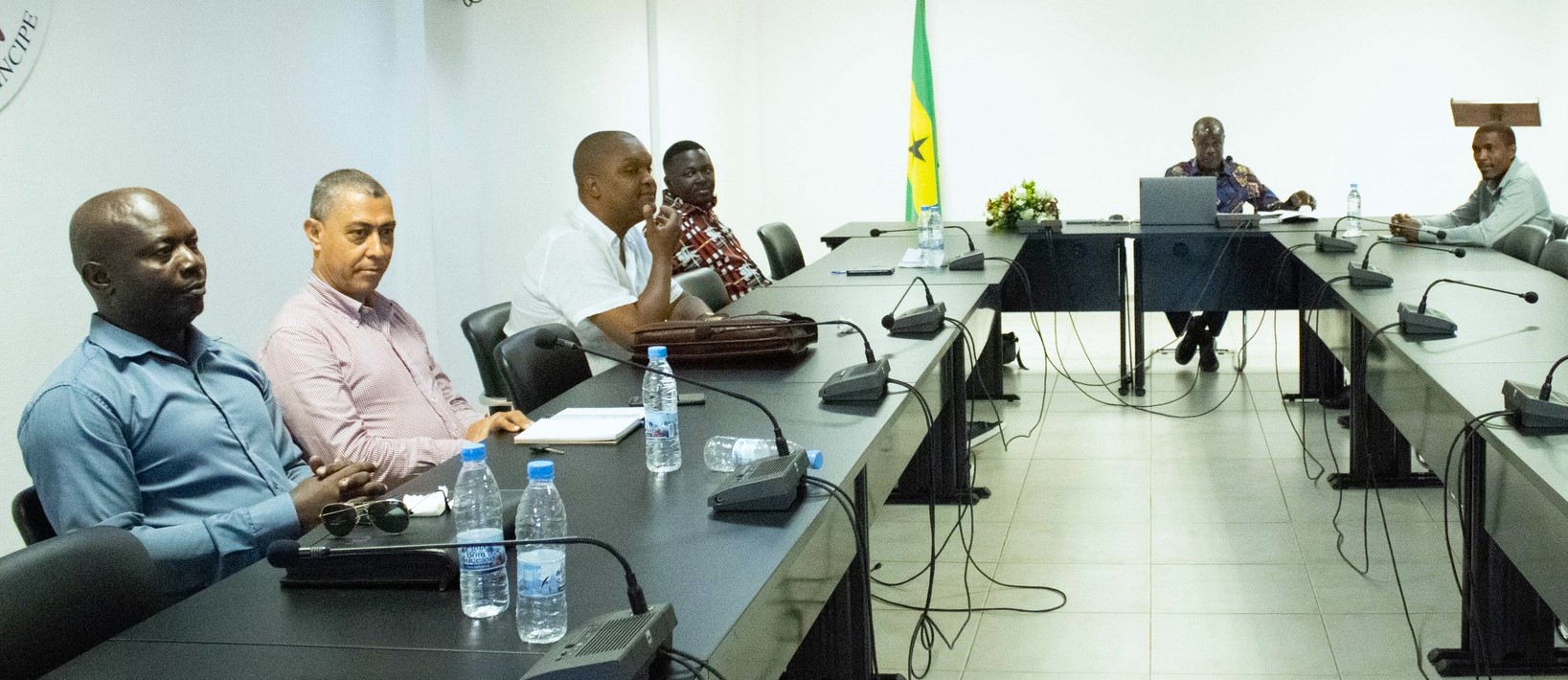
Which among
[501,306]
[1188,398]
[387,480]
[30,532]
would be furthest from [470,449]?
[1188,398]

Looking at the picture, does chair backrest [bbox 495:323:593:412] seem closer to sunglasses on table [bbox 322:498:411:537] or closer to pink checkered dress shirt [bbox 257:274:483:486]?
pink checkered dress shirt [bbox 257:274:483:486]

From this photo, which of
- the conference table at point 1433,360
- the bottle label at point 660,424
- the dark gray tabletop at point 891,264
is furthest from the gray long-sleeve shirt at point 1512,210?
the bottle label at point 660,424

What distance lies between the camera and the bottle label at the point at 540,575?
1.50m

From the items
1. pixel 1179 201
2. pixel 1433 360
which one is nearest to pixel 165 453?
pixel 1433 360

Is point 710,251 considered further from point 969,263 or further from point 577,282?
point 577,282

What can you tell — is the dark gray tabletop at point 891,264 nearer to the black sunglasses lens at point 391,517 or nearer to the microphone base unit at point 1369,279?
the microphone base unit at point 1369,279

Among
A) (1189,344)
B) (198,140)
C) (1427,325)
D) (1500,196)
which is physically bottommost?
(1189,344)

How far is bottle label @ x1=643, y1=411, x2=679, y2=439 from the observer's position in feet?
7.36

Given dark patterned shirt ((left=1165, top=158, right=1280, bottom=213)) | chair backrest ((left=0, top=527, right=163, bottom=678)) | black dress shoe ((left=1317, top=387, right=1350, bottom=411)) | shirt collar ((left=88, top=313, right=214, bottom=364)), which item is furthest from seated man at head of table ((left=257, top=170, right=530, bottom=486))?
dark patterned shirt ((left=1165, top=158, right=1280, bottom=213))

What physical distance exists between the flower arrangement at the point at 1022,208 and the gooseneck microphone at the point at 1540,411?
385 cm

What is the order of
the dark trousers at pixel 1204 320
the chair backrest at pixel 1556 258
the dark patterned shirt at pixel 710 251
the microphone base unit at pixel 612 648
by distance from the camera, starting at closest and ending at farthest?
the microphone base unit at pixel 612 648 → the chair backrest at pixel 1556 258 → the dark patterned shirt at pixel 710 251 → the dark trousers at pixel 1204 320

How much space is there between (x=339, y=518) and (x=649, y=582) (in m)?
0.45

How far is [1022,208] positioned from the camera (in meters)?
6.32

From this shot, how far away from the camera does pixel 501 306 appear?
3779 mm
